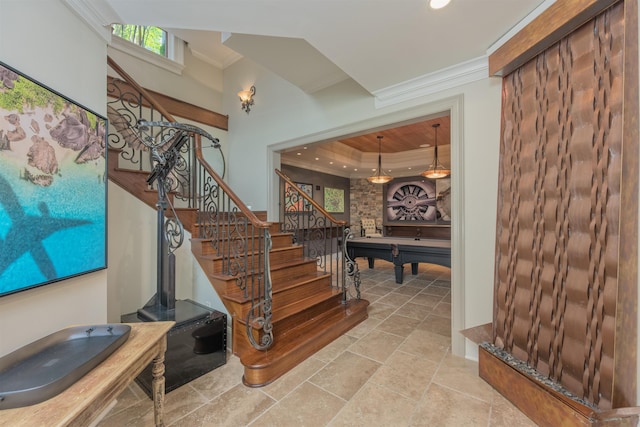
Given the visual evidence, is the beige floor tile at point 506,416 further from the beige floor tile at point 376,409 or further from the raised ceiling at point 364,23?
the raised ceiling at point 364,23

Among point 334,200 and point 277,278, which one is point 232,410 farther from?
point 334,200

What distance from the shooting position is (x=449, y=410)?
1.70 meters

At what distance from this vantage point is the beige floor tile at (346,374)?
1892 mm

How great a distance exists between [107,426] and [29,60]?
2.10 meters

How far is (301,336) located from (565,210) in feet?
7.25

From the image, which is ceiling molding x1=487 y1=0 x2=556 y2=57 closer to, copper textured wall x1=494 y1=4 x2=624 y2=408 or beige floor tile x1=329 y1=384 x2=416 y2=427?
copper textured wall x1=494 y1=4 x2=624 y2=408

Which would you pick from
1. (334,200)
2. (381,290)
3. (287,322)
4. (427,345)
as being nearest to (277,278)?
(287,322)

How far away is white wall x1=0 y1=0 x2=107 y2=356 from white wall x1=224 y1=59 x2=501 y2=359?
89.0 inches

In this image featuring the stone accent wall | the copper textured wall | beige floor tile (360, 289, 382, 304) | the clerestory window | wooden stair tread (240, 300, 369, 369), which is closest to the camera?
the copper textured wall

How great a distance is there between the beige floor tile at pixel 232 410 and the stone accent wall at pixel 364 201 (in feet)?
23.2

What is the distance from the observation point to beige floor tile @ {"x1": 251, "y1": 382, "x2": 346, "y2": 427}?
1586 millimetres

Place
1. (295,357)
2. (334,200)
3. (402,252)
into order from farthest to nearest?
A: (334,200), (402,252), (295,357)

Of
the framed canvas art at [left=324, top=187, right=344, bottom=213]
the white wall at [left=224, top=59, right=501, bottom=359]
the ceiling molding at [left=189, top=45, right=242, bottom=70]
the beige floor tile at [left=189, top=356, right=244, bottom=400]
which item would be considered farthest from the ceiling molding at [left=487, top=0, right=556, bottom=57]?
the framed canvas art at [left=324, top=187, right=344, bottom=213]

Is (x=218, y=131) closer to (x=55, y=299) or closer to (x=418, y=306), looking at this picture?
(x=55, y=299)
